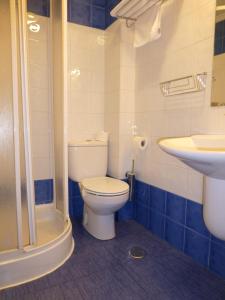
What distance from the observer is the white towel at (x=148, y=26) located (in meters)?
1.78

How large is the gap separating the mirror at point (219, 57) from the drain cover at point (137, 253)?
1.19m

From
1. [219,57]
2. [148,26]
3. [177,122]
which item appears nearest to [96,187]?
[177,122]

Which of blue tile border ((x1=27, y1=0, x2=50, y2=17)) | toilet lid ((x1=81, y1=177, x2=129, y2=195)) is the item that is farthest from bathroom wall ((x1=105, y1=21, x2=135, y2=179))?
blue tile border ((x1=27, y1=0, x2=50, y2=17))

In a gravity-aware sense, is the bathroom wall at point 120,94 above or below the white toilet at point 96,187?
above

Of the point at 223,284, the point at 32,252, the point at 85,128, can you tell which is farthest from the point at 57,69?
the point at 223,284

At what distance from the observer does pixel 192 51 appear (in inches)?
62.4

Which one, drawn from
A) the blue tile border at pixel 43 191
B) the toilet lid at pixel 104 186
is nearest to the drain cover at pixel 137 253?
the toilet lid at pixel 104 186

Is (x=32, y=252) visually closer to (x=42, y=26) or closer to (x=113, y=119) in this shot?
(x=113, y=119)

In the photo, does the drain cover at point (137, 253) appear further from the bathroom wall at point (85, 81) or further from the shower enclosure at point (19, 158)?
the bathroom wall at point (85, 81)

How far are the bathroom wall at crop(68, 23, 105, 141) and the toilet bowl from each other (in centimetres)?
62

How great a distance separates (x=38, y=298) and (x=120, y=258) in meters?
0.62

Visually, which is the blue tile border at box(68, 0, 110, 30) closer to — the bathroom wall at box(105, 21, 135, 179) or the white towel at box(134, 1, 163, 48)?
the bathroom wall at box(105, 21, 135, 179)

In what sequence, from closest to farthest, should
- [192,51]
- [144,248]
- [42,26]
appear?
[192,51] < [144,248] < [42,26]

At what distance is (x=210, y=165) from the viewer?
0.99m
